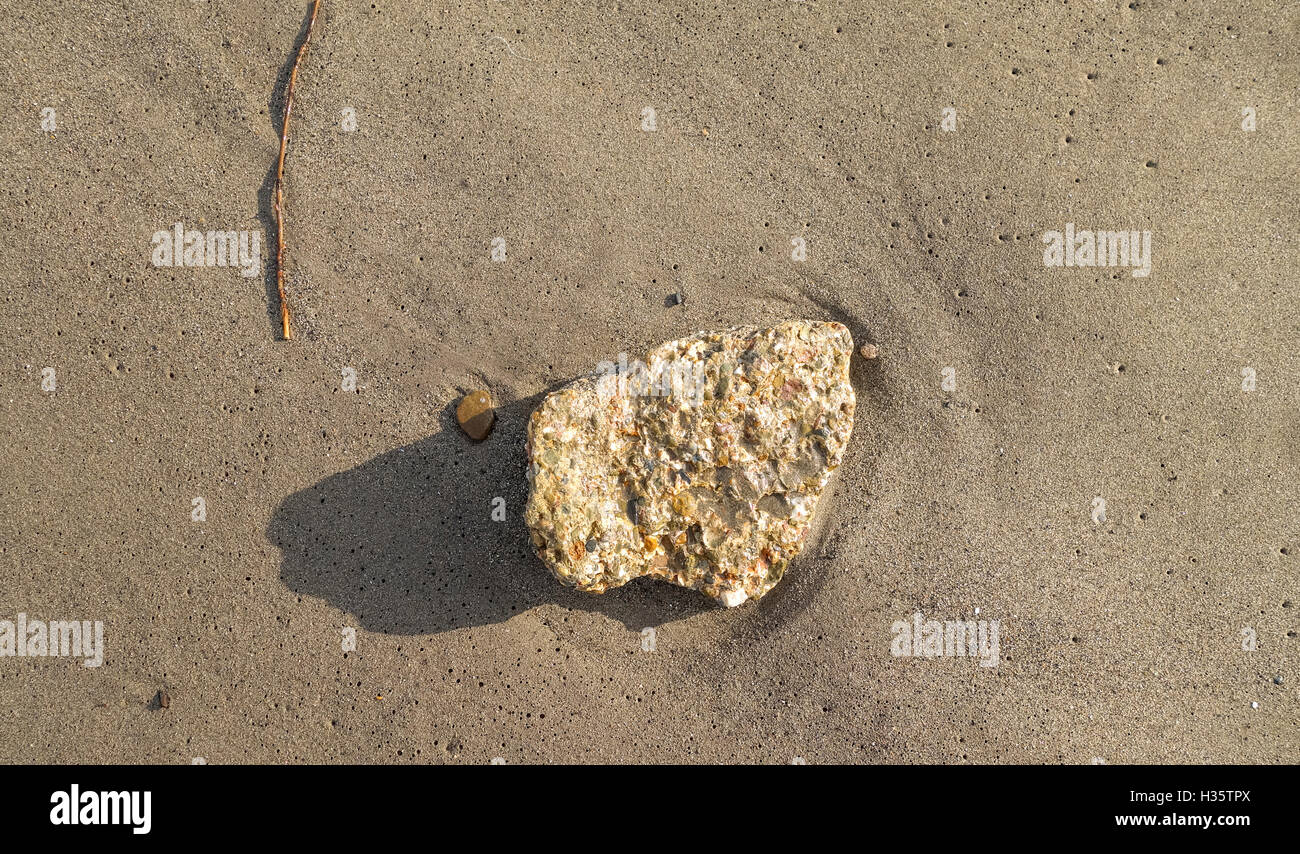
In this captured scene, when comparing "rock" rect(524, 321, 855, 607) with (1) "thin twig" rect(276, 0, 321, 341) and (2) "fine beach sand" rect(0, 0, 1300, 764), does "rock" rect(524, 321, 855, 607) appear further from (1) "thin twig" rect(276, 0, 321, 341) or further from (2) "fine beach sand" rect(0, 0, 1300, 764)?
(1) "thin twig" rect(276, 0, 321, 341)

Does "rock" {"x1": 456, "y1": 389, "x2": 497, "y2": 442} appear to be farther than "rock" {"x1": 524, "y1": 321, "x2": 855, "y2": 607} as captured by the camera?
Yes

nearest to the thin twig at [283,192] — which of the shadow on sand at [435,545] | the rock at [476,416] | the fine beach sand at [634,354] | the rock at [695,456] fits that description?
the fine beach sand at [634,354]

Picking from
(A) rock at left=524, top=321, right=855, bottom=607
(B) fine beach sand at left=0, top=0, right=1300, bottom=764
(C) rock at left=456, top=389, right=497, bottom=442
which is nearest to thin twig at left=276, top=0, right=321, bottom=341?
(B) fine beach sand at left=0, top=0, right=1300, bottom=764

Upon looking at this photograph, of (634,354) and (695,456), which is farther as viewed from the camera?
(634,354)

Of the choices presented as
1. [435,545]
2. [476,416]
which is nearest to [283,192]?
[476,416]

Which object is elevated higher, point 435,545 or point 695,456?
point 695,456

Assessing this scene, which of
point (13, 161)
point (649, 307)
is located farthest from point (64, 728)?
point (649, 307)

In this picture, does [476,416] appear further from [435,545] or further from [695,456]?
[695,456]

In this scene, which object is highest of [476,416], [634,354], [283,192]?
[283,192]
